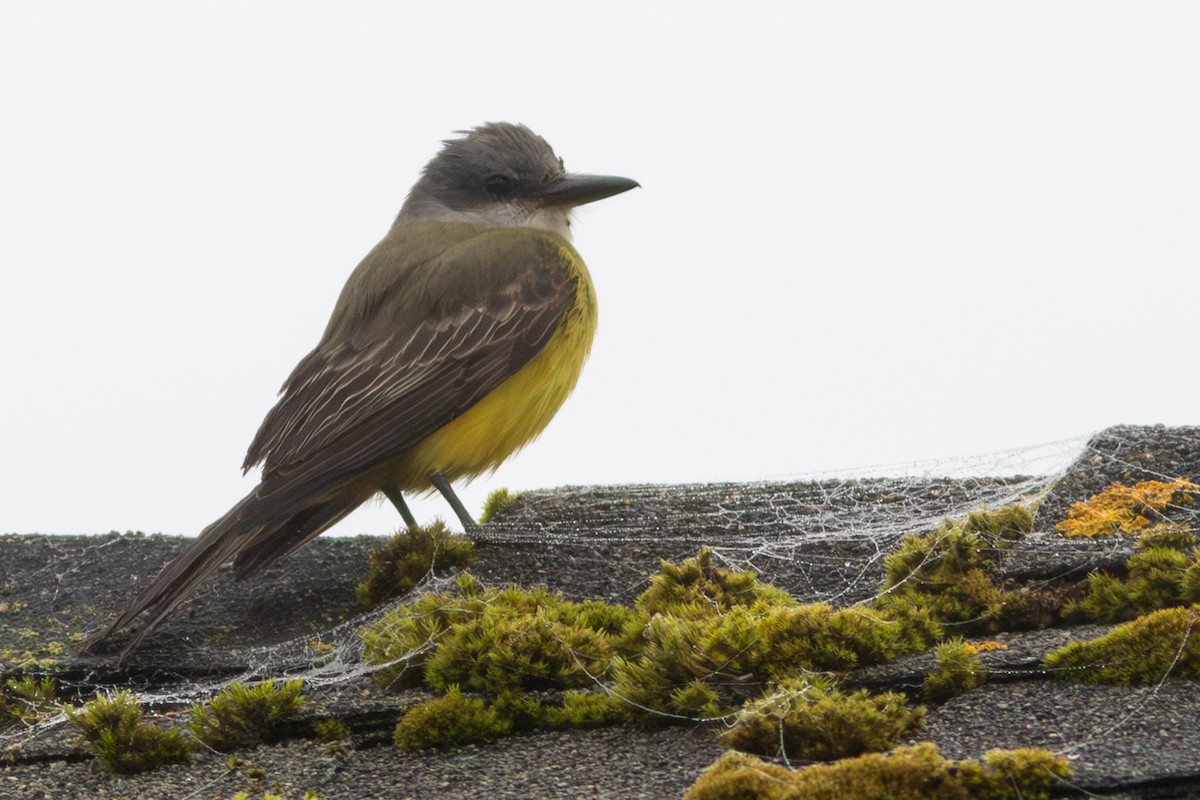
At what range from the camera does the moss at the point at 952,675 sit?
3.67m

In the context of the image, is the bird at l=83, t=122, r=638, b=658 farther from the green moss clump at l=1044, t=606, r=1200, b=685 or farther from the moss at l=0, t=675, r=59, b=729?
the green moss clump at l=1044, t=606, r=1200, b=685

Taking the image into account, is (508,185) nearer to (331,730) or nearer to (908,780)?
(331,730)

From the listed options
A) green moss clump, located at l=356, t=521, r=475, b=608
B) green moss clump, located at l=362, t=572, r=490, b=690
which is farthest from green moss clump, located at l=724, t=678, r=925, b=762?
green moss clump, located at l=356, t=521, r=475, b=608

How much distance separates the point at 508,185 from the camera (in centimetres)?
845

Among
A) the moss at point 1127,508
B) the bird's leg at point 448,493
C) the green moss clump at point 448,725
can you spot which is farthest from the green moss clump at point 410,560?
the moss at point 1127,508

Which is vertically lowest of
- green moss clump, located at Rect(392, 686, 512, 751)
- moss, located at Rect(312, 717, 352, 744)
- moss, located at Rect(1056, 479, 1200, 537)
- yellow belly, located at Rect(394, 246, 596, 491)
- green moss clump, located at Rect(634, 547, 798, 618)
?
moss, located at Rect(312, 717, 352, 744)

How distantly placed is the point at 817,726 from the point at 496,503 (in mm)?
4062

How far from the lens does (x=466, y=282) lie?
748 cm

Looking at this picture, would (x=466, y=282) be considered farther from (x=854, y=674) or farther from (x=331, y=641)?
(x=854, y=674)

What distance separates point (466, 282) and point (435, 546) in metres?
1.95

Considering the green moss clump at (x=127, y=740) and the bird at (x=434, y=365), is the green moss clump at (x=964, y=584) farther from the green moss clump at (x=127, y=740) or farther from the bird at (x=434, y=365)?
the bird at (x=434, y=365)

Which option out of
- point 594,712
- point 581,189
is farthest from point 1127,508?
point 581,189

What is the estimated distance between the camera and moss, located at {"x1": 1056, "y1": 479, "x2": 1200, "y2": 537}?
5.16 meters

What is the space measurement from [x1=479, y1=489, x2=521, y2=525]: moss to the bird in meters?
0.14
